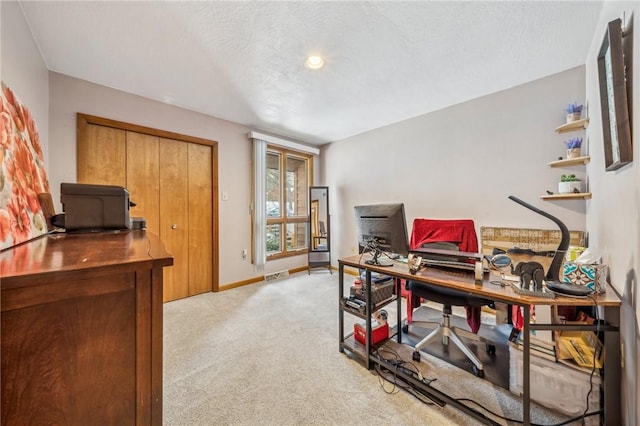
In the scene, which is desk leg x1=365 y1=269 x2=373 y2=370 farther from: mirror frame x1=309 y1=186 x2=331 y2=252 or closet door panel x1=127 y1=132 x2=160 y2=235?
mirror frame x1=309 y1=186 x2=331 y2=252

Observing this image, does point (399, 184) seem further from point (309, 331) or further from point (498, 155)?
point (309, 331)

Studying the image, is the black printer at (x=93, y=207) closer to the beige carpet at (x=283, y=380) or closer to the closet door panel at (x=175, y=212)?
the beige carpet at (x=283, y=380)

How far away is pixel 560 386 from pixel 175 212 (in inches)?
147

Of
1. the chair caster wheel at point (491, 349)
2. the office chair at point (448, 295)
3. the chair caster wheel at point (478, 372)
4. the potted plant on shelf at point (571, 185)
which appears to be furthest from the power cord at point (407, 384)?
the potted plant on shelf at point (571, 185)

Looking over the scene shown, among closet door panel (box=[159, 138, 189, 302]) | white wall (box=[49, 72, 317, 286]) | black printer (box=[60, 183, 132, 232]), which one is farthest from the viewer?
closet door panel (box=[159, 138, 189, 302])

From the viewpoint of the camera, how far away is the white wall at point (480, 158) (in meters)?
2.34

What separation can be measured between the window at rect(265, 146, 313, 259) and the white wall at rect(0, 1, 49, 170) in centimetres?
245

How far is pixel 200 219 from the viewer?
328 centimetres

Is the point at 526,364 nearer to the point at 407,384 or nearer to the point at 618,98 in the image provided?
the point at 407,384

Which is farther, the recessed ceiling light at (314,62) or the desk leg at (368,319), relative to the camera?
the recessed ceiling light at (314,62)

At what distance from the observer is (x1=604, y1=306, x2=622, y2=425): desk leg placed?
1.11 metres

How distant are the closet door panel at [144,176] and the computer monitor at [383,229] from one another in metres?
2.49

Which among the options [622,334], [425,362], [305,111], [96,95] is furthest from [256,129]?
[622,334]

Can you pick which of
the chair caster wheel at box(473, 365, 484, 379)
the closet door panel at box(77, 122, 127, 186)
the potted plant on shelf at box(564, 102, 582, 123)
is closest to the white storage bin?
the chair caster wheel at box(473, 365, 484, 379)
